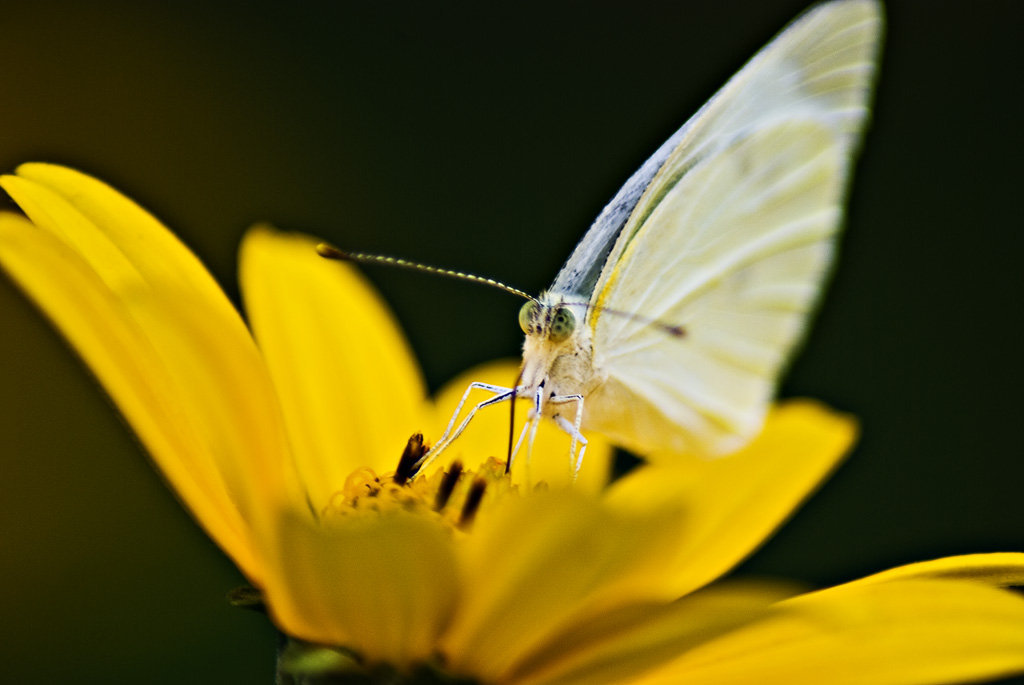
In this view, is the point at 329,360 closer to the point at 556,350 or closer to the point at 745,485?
the point at 556,350

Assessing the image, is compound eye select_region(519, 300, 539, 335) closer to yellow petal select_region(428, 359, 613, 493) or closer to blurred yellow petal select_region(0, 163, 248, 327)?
yellow petal select_region(428, 359, 613, 493)

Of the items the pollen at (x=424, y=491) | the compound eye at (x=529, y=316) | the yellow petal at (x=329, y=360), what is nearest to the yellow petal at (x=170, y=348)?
the pollen at (x=424, y=491)

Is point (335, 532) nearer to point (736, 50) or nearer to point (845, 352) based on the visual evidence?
point (845, 352)

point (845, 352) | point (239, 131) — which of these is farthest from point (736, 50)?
point (239, 131)

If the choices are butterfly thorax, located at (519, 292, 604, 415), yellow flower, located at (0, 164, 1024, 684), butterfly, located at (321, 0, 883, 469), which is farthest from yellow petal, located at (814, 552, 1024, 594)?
butterfly thorax, located at (519, 292, 604, 415)

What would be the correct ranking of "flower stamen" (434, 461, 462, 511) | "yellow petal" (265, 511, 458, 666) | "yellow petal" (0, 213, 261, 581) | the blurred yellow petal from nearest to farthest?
"yellow petal" (265, 511, 458, 666), "yellow petal" (0, 213, 261, 581), the blurred yellow petal, "flower stamen" (434, 461, 462, 511)

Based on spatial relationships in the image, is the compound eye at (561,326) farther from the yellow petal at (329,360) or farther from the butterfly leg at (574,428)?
the yellow petal at (329,360)

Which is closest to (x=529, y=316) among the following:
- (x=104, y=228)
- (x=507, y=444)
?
(x=507, y=444)
